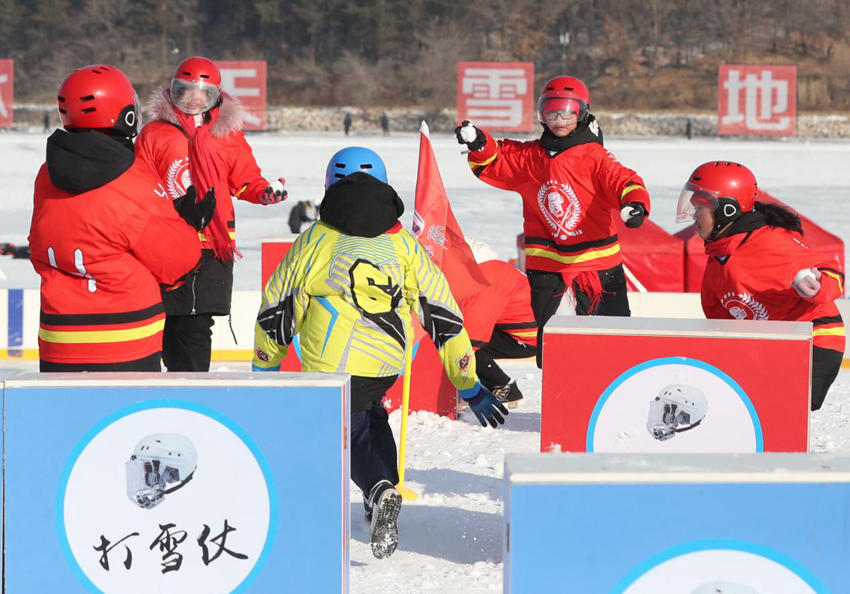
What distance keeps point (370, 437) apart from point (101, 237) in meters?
1.08

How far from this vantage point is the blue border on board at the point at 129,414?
293 centimetres

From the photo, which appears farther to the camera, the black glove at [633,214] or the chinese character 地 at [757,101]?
the chinese character 地 at [757,101]

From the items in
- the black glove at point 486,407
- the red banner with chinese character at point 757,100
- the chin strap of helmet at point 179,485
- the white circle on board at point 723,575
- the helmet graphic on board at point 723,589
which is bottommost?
the helmet graphic on board at point 723,589

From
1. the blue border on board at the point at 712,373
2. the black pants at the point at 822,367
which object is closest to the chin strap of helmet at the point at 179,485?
the blue border on board at the point at 712,373

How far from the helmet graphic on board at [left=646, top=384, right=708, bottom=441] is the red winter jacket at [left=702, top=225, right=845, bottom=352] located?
2.93 feet

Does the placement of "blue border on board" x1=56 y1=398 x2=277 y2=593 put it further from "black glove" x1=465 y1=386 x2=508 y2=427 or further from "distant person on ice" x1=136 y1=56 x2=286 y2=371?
"distant person on ice" x1=136 y1=56 x2=286 y2=371

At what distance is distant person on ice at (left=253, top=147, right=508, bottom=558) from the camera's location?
380cm

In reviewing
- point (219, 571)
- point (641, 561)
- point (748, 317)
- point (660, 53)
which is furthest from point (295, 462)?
point (660, 53)

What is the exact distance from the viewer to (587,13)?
4634cm

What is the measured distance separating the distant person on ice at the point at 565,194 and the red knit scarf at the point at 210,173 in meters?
1.10

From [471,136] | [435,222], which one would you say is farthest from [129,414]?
[471,136]

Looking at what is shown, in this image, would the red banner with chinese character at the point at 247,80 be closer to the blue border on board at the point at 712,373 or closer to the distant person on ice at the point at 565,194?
the distant person on ice at the point at 565,194

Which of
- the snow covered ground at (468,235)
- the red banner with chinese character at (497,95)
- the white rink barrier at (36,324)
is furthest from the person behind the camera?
the red banner with chinese character at (497,95)

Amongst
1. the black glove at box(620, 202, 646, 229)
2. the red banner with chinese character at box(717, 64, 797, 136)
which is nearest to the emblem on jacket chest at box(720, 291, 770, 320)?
the black glove at box(620, 202, 646, 229)
